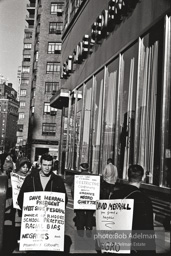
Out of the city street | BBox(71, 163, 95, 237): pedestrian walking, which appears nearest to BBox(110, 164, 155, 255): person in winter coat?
the city street

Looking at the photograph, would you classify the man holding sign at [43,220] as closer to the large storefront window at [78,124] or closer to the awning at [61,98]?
the large storefront window at [78,124]

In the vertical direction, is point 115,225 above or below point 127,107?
below

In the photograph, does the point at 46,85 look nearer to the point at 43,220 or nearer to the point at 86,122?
the point at 86,122

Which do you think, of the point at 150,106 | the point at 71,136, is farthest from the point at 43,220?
the point at 71,136

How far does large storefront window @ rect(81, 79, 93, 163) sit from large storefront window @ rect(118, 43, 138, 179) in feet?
14.3

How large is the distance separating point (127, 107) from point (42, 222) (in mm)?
7035

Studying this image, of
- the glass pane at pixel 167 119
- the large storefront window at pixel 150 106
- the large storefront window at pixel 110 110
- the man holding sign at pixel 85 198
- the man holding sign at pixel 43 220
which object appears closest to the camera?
the man holding sign at pixel 43 220

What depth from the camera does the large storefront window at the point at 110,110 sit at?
13078 mm

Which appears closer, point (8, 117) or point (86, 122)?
point (86, 122)

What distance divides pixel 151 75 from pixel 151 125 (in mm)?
1342

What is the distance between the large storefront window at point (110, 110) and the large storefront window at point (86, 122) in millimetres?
2526

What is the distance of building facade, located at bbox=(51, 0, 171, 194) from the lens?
909 centimetres

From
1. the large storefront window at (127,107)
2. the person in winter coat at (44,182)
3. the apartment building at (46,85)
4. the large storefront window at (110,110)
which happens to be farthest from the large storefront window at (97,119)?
the apartment building at (46,85)

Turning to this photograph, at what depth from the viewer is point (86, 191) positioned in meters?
8.52
